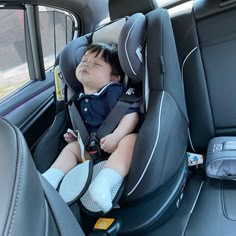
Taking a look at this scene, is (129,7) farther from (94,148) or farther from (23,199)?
(23,199)

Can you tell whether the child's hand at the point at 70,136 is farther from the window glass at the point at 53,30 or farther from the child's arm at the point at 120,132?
the window glass at the point at 53,30

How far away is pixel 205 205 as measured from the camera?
4.61ft

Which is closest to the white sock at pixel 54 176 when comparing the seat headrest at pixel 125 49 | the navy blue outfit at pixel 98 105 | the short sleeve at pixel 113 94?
the navy blue outfit at pixel 98 105

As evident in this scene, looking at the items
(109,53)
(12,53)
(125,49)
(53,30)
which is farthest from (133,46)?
(53,30)

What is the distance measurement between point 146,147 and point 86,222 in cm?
37

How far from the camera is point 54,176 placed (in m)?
1.36

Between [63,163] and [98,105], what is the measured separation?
32cm

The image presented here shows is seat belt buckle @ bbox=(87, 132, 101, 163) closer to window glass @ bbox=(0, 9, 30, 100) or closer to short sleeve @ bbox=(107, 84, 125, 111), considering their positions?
short sleeve @ bbox=(107, 84, 125, 111)

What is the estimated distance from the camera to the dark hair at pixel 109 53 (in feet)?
5.29

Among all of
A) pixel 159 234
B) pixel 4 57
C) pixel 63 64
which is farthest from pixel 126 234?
pixel 4 57

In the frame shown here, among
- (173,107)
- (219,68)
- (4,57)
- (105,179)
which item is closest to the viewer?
(105,179)

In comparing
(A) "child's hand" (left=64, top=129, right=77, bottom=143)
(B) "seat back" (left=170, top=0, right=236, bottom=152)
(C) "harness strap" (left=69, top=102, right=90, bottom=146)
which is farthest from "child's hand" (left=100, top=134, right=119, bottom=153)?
(B) "seat back" (left=170, top=0, right=236, bottom=152)

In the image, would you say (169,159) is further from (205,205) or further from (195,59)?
(195,59)

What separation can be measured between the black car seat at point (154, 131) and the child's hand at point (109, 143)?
0.54 ft
